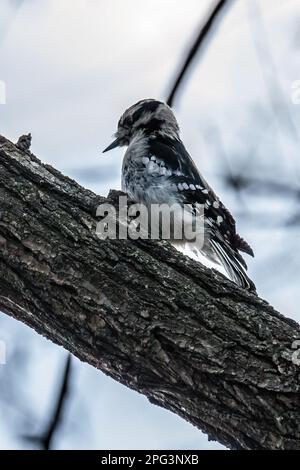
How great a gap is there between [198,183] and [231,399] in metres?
2.52

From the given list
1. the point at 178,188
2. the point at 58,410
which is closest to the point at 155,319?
the point at 58,410

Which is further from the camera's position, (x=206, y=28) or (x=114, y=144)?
(x=114, y=144)

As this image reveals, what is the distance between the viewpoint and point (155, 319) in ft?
7.68

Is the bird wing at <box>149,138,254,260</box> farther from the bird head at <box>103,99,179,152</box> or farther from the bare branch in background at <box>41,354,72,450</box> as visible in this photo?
the bare branch in background at <box>41,354,72,450</box>

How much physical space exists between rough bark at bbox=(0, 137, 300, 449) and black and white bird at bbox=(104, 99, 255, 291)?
1.47m

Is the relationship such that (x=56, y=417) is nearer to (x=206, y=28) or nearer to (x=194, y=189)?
(x=206, y=28)

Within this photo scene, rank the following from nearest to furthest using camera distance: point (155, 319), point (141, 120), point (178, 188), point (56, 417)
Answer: point (155, 319) < point (56, 417) < point (178, 188) < point (141, 120)

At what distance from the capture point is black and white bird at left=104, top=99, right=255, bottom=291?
14.0 feet

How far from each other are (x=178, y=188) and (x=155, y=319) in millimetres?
2150

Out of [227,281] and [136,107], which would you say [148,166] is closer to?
[136,107]

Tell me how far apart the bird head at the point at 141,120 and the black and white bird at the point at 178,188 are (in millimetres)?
201

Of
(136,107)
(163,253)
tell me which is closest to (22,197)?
(163,253)

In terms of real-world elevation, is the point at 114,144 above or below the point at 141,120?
below
